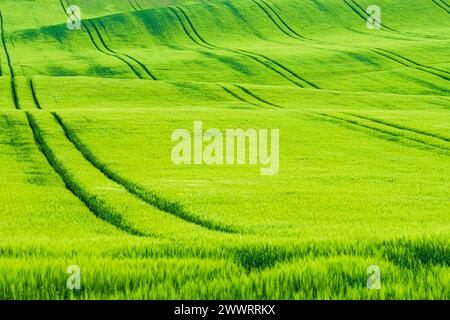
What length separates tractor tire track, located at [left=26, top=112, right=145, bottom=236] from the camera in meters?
14.2

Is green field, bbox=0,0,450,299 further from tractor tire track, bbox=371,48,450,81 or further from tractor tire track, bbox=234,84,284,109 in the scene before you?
tractor tire track, bbox=371,48,450,81

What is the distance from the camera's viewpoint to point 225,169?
70.5 ft

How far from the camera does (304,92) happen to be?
48.6 m

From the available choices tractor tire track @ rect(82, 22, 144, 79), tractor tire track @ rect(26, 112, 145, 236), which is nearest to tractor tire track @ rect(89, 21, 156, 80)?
tractor tire track @ rect(82, 22, 144, 79)

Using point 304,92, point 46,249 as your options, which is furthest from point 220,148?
point 304,92

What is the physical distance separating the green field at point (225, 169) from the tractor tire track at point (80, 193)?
3.0 inches

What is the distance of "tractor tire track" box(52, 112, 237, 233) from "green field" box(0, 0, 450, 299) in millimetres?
70

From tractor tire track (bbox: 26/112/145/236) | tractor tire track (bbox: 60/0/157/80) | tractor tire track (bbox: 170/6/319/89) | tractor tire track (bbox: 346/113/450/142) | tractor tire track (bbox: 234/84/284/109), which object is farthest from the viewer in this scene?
tractor tire track (bbox: 60/0/157/80)

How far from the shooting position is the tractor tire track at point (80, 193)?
14.2m

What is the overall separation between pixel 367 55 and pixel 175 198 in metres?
51.6

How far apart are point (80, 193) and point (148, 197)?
7.53ft

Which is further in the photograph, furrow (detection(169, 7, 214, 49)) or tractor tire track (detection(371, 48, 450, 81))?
furrow (detection(169, 7, 214, 49))

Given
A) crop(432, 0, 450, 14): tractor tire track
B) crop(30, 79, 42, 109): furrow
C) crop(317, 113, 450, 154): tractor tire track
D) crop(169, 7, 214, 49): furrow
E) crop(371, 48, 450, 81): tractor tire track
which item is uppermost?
crop(432, 0, 450, 14): tractor tire track

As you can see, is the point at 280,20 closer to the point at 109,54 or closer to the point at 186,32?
the point at 186,32
